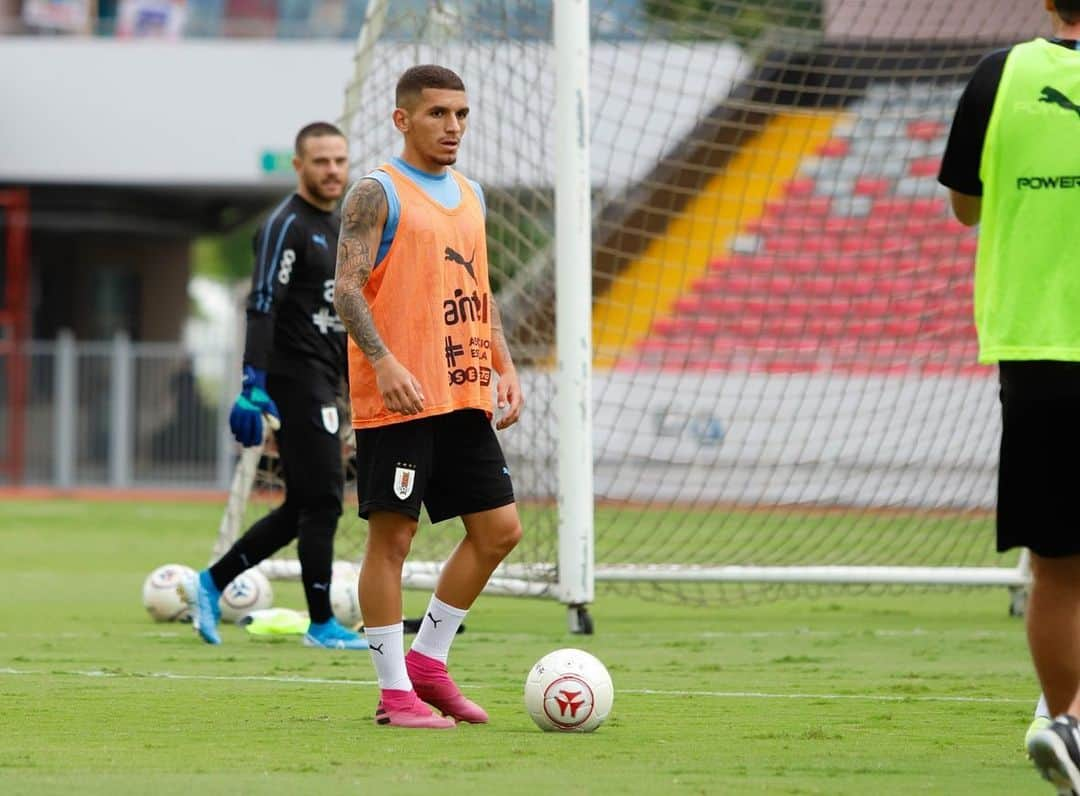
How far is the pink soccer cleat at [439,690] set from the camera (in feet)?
19.0

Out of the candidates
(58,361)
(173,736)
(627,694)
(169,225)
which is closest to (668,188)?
(627,694)

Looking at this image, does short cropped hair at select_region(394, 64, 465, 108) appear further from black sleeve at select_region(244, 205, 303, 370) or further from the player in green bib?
black sleeve at select_region(244, 205, 303, 370)

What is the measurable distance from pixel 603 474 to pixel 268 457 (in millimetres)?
5506

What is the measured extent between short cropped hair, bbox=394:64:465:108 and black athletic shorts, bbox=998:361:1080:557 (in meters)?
2.19

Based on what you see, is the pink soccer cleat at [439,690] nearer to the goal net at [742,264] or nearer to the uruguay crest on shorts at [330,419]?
the uruguay crest on shorts at [330,419]

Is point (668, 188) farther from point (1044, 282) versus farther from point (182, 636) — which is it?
point (1044, 282)

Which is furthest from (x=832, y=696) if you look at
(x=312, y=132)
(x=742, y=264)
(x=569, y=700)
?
(x=742, y=264)

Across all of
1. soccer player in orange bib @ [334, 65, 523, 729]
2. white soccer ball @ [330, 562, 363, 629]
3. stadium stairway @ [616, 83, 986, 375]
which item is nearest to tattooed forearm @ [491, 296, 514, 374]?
soccer player in orange bib @ [334, 65, 523, 729]

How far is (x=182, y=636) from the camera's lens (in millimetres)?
8688

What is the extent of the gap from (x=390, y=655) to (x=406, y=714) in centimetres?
18

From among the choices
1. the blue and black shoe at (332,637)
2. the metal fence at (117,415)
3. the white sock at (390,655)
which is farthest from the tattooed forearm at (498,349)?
the metal fence at (117,415)

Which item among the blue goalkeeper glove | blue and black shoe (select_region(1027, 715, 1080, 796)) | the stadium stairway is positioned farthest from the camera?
the stadium stairway

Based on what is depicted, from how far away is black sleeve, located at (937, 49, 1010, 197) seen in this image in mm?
4441

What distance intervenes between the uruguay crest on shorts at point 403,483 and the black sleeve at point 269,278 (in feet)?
7.99
